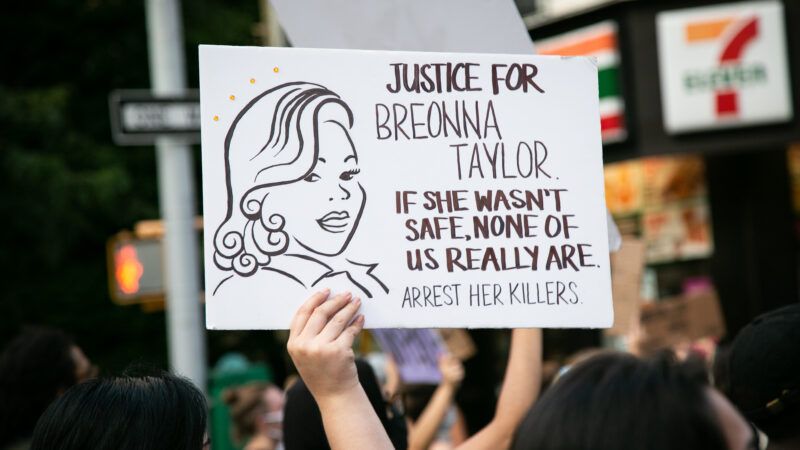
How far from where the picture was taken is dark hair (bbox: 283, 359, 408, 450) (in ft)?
10.0

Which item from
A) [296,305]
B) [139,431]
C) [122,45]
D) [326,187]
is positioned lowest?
[139,431]

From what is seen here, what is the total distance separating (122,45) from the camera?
704 inches

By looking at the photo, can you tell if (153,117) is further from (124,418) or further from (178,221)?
(124,418)

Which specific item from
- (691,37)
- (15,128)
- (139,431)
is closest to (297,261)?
(139,431)

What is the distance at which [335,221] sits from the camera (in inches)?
99.7

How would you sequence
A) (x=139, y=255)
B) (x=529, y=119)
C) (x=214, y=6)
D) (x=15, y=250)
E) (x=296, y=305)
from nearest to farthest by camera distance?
(x=296, y=305) < (x=529, y=119) < (x=139, y=255) < (x=15, y=250) < (x=214, y=6)

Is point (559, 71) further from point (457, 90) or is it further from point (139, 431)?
point (139, 431)

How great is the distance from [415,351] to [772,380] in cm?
299

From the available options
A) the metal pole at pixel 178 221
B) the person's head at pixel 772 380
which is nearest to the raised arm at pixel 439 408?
the person's head at pixel 772 380

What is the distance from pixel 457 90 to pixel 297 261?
0.57 metres

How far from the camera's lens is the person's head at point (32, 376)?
12.6 feet

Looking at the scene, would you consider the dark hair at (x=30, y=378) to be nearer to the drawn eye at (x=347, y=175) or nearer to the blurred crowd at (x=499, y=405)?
the blurred crowd at (x=499, y=405)

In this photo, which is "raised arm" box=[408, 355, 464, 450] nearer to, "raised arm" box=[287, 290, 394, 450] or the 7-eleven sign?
"raised arm" box=[287, 290, 394, 450]

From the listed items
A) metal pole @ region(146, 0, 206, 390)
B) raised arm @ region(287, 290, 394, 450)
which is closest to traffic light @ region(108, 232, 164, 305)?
metal pole @ region(146, 0, 206, 390)
